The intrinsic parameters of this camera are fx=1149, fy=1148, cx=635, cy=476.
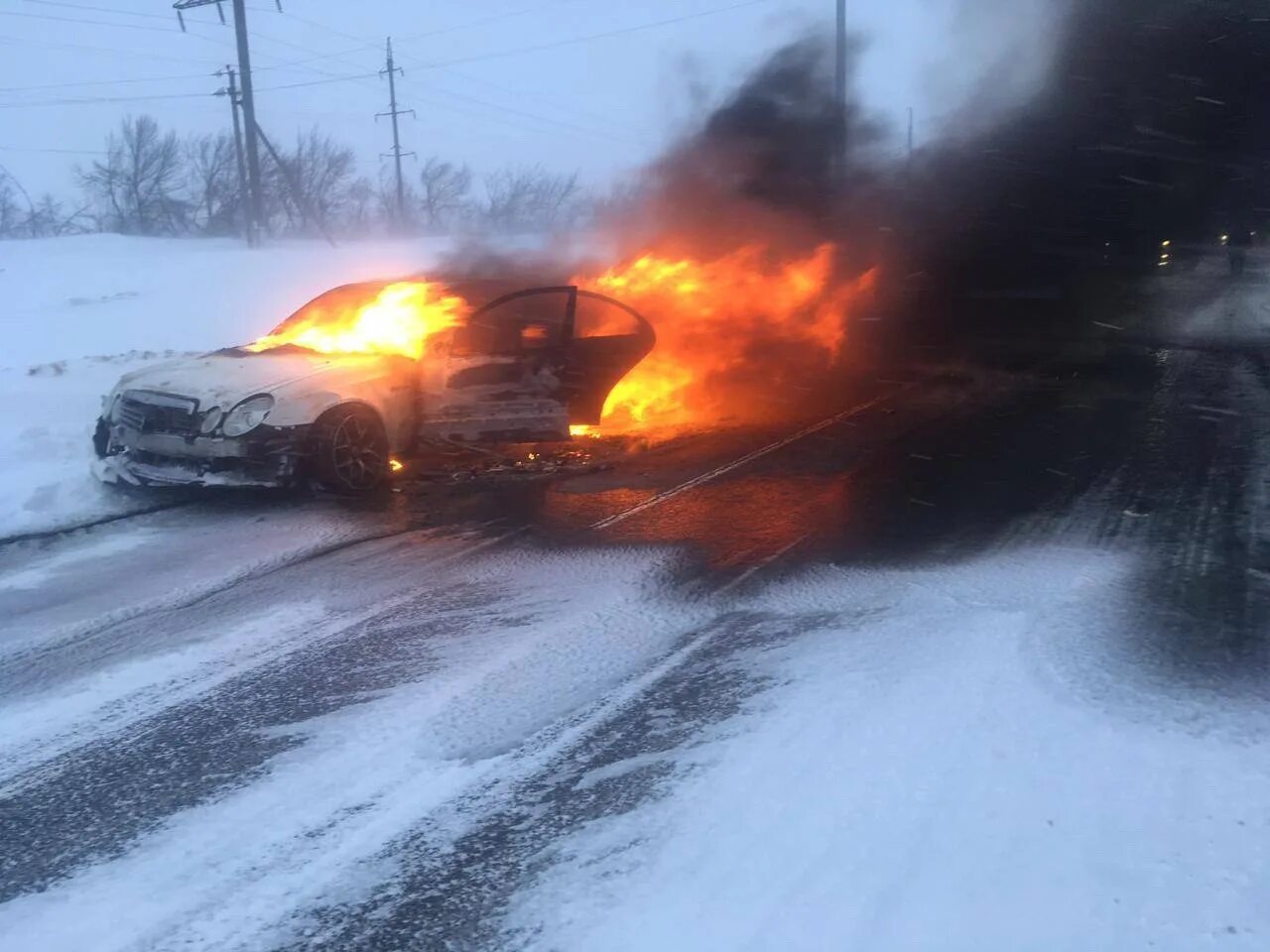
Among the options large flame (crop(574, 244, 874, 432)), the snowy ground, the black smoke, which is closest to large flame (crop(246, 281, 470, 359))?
the snowy ground

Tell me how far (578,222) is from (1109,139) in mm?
11108

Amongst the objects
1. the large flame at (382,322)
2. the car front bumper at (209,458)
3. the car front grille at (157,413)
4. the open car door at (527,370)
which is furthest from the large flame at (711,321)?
the car front grille at (157,413)

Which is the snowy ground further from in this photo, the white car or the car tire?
the car tire

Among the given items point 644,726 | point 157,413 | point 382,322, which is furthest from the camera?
point 382,322

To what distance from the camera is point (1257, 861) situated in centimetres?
329

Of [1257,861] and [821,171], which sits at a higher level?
[821,171]

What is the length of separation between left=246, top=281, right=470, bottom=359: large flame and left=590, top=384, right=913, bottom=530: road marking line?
95.0 inches

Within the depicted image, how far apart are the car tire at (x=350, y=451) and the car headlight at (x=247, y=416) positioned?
394 mm

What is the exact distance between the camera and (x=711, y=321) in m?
13.8

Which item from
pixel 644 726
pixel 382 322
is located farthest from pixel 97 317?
pixel 644 726

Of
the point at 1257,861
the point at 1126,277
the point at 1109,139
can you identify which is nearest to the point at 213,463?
the point at 1257,861

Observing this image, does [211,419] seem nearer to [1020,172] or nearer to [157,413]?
[157,413]

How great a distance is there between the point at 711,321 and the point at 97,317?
12952 millimetres

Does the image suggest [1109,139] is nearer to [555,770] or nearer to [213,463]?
[213,463]
